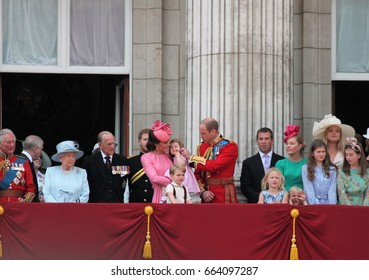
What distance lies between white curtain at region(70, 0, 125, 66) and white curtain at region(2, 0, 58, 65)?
0.34m

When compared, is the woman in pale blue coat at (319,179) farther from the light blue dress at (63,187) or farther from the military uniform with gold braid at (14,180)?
the military uniform with gold braid at (14,180)

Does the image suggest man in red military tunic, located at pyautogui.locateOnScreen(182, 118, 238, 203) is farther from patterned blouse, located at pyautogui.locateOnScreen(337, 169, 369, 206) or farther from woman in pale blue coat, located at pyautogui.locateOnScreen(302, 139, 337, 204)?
patterned blouse, located at pyautogui.locateOnScreen(337, 169, 369, 206)

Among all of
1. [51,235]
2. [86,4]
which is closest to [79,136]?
[86,4]

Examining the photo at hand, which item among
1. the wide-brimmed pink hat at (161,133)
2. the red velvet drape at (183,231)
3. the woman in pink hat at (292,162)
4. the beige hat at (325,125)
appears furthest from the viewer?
the beige hat at (325,125)

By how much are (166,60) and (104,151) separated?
353 cm

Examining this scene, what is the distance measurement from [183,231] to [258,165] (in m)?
2.18

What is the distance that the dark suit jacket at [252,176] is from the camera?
17500 millimetres

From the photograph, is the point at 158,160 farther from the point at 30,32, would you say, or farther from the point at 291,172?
the point at 30,32

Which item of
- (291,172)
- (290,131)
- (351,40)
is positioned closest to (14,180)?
(291,172)

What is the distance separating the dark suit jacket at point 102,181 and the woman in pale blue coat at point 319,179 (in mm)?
2528

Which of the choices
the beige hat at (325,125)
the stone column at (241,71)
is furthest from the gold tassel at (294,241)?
the stone column at (241,71)

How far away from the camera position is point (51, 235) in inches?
620

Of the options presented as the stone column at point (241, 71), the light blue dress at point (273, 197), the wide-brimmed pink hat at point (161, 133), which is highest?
the stone column at point (241, 71)

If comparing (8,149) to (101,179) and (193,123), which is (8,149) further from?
(193,123)
